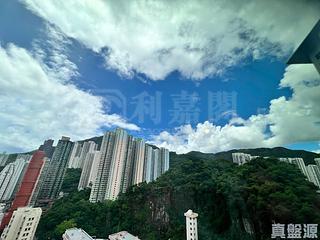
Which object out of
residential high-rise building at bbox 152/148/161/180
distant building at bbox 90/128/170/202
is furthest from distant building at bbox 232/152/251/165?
distant building at bbox 90/128/170/202

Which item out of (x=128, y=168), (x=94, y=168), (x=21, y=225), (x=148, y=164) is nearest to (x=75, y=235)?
(x=21, y=225)

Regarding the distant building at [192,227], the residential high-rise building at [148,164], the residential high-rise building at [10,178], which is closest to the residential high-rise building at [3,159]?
the residential high-rise building at [10,178]

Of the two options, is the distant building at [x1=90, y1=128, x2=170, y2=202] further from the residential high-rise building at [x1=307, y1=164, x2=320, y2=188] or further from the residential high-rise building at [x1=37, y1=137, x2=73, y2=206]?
the residential high-rise building at [x1=307, y1=164, x2=320, y2=188]

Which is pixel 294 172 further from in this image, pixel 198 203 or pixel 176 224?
pixel 176 224

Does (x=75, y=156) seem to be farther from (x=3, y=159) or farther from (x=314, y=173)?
(x=314, y=173)

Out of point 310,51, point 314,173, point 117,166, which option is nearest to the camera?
point 310,51

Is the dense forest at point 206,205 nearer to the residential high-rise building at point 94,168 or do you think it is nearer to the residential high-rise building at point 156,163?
the residential high-rise building at point 94,168
